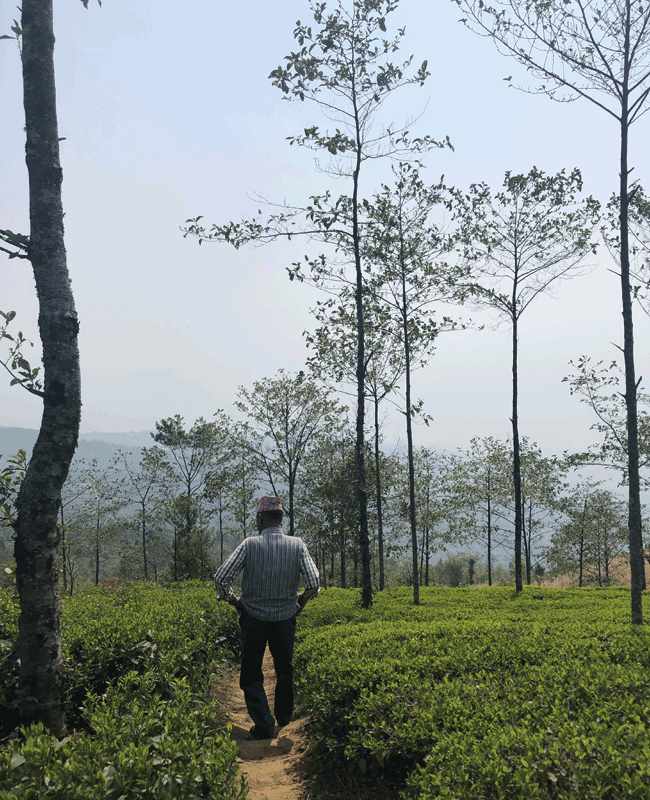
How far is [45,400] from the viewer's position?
12.7ft

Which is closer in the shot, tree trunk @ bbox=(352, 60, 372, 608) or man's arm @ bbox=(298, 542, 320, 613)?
man's arm @ bbox=(298, 542, 320, 613)

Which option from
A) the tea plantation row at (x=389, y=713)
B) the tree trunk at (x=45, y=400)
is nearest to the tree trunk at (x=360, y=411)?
the tea plantation row at (x=389, y=713)

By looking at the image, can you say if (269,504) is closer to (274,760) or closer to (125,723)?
(274,760)

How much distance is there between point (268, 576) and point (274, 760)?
1.74 meters

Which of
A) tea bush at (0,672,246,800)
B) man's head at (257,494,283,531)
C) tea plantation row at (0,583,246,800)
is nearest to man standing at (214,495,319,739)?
man's head at (257,494,283,531)

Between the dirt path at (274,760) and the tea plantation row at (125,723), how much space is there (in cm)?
35

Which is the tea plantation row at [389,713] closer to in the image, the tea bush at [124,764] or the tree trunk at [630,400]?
the tea bush at [124,764]

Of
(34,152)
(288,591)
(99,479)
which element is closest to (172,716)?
(288,591)

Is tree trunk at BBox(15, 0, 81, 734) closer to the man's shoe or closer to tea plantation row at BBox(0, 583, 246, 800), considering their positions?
tea plantation row at BBox(0, 583, 246, 800)

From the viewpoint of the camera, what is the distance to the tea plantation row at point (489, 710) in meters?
2.87

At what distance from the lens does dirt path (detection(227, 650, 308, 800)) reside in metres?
4.32

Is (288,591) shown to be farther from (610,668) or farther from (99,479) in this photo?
(99,479)

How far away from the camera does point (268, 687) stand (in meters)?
8.48

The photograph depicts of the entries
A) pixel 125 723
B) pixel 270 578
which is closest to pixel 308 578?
pixel 270 578
